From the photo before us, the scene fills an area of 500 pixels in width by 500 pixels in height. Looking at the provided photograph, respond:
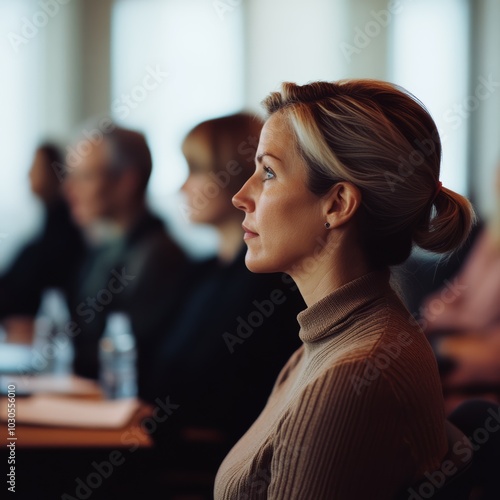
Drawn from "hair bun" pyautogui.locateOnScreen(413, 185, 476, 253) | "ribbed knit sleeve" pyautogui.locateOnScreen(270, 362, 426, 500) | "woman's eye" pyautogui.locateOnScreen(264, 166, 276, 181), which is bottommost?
"ribbed knit sleeve" pyautogui.locateOnScreen(270, 362, 426, 500)

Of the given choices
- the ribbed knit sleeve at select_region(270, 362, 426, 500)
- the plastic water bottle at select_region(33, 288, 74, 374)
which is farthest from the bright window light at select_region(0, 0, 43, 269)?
the ribbed knit sleeve at select_region(270, 362, 426, 500)

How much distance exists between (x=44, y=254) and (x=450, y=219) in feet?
10.3

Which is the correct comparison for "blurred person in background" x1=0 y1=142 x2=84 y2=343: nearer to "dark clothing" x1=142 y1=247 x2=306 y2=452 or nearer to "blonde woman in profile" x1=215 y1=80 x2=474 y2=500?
"dark clothing" x1=142 y1=247 x2=306 y2=452

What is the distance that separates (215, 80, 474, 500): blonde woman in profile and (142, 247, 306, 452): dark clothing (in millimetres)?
471

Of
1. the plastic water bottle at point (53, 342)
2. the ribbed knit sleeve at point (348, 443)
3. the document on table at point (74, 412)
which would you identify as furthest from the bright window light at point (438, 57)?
the ribbed knit sleeve at point (348, 443)

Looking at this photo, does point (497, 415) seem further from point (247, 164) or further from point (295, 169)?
point (247, 164)

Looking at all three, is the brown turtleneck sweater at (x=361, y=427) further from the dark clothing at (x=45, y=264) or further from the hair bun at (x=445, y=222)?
the dark clothing at (x=45, y=264)

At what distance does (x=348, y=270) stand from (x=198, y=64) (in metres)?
4.01

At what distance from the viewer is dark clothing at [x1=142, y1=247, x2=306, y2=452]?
182 cm

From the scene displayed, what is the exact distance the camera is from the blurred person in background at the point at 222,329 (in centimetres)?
187

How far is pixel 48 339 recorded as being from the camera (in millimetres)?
2807

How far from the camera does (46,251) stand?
3979 millimetres

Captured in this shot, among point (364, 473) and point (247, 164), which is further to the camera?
point (247, 164)

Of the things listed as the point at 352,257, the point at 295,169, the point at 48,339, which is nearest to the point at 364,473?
the point at 352,257
